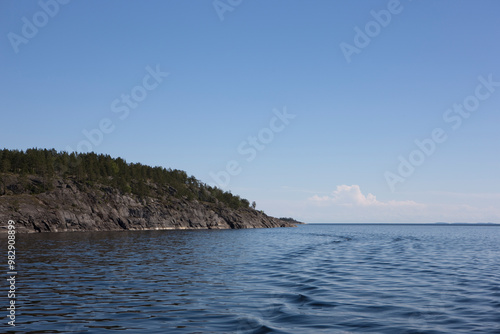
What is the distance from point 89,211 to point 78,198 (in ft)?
27.5

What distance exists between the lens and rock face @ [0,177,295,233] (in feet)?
388

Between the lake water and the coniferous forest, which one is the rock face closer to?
the coniferous forest

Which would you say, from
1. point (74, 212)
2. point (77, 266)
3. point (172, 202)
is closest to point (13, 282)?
point (77, 266)

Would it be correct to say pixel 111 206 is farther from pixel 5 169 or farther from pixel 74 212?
pixel 5 169

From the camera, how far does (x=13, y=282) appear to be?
26359 millimetres

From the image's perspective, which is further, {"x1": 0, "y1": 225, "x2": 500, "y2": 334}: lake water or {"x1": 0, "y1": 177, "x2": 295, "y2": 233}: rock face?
{"x1": 0, "y1": 177, "x2": 295, "y2": 233}: rock face

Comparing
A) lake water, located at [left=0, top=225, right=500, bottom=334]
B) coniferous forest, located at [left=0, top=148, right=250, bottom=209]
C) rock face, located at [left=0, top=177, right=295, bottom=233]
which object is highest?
coniferous forest, located at [left=0, top=148, right=250, bottom=209]

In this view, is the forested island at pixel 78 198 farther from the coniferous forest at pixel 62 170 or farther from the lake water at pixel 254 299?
the lake water at pixel 254 299

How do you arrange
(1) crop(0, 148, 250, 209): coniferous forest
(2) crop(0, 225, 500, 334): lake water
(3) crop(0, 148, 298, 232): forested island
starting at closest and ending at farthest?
(2) crop(0, 225, 500, 334): lake water → (3) crop(0, 148, 298, 232): forested island → (1) crop(0, 148, 250, 209): coniferous forest

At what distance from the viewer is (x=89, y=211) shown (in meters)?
144

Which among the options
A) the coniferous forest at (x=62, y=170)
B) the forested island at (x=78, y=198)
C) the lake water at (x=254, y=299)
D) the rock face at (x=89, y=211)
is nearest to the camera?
the lake water at (x=254, y=299)

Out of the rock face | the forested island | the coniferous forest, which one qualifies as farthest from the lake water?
the coniferous forest

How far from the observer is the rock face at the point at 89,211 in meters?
118

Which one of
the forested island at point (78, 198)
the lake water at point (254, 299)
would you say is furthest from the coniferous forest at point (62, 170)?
the lake water at point (254, 299)
